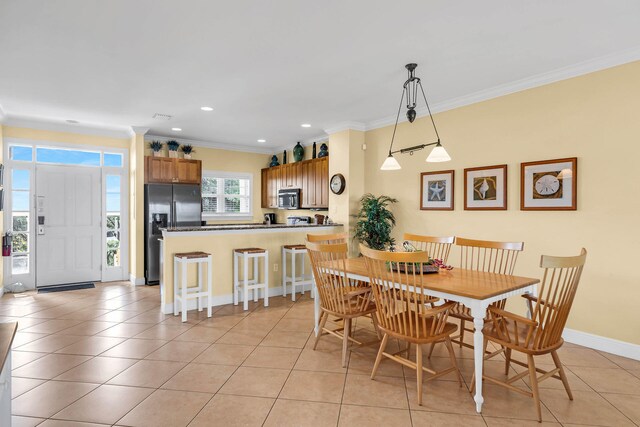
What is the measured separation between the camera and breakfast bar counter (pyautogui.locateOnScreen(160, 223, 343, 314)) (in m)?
4.28

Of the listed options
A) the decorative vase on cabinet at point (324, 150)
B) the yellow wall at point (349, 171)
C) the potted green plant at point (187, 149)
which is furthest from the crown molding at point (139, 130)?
the yellow wall at point (349, 171)

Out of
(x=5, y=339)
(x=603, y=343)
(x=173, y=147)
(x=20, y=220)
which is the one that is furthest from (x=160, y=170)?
(x=603, y=343)

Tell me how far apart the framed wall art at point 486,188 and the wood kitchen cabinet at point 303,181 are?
238 cm

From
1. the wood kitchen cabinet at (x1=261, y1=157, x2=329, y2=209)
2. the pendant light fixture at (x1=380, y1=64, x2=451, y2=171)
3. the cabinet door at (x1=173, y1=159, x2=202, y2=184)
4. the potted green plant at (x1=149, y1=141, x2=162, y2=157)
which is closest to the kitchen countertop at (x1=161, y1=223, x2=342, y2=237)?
the wood kitchen cabinet at (x1=261, y1=157, x2=329, y2=209)

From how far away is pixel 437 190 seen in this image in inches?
179

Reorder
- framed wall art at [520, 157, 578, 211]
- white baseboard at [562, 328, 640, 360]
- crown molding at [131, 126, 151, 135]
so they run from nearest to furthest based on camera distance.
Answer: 1. white baseboard at [562, 328, 640, 360]
2. framed wall art at [520, 157, 578, 211]
3. crown molding at [131, 126, 151, 135]

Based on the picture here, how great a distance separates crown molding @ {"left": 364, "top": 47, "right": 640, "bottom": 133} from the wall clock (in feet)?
4.80

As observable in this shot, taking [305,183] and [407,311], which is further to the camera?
[305,183]

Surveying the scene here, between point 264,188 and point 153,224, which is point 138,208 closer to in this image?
point 153,224

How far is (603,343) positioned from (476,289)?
187 cm

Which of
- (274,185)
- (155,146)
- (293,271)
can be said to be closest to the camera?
(293,271)

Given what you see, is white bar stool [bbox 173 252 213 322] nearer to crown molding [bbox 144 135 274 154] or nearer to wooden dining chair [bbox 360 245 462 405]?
wooden dining chair [bbox 360 245 462 405]

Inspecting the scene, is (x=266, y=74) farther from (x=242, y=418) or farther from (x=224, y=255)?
(x=242, y=418)

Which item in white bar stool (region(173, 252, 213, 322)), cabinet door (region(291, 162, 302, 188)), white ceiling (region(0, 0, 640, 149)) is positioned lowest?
white bar stool (region(173, 252, 213, 322))
